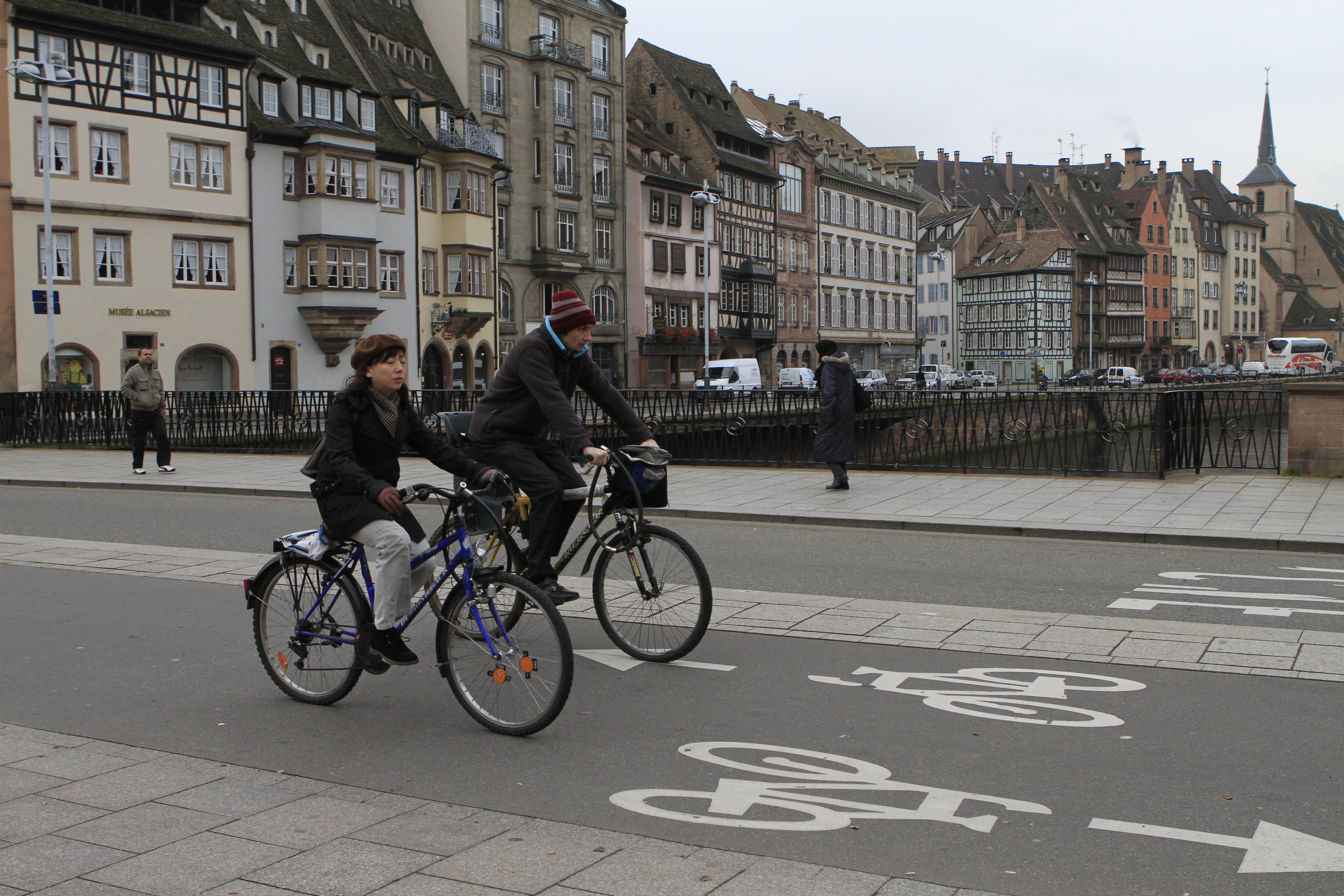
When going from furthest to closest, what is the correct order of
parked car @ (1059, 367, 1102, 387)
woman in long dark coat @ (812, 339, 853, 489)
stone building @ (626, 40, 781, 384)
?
1. parked car @ (1059, 367, 1102, 387)
2. stone building @ (626, 40, 781, 384)
3. woman in long dark coat @ (812, 339, 853, 489)

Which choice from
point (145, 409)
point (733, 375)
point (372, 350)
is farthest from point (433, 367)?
point (372, 350)

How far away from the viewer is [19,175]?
123ft

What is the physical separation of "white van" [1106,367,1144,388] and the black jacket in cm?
7102

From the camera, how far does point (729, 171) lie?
72188mm

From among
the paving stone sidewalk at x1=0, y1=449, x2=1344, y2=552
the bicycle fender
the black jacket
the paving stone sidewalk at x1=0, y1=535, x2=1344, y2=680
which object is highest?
the black jacket

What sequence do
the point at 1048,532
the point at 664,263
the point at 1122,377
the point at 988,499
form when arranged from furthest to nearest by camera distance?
the point at 1122,377 → the point at 664,263 → the point at 988,499 → the point at 1048,532

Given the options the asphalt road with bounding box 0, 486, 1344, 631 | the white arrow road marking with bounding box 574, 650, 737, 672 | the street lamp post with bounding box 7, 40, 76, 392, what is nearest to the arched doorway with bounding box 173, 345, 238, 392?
the street lamp post with bounding box 7, 40, 76, 392

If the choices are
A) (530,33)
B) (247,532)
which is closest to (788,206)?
(530,33)

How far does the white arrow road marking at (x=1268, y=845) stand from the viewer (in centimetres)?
395

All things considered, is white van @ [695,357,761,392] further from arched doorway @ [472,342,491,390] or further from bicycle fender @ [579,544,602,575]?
bicycle fender @ [579,544,602,575]

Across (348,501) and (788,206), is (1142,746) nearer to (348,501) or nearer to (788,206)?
(348,501)

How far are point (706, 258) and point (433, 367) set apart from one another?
527 inches

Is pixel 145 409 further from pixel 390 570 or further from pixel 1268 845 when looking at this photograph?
pixel 1268 845

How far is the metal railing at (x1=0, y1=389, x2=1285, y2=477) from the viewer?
58.8ft
